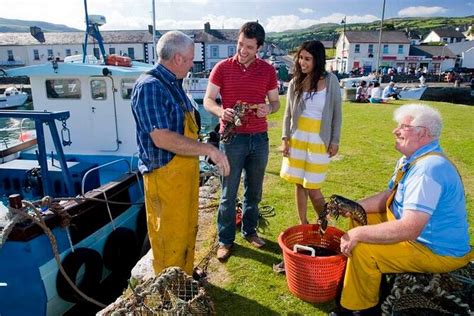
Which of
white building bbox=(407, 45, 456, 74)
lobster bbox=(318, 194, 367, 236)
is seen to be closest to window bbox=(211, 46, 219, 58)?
white building bbox=(407, 45, 456, 74)

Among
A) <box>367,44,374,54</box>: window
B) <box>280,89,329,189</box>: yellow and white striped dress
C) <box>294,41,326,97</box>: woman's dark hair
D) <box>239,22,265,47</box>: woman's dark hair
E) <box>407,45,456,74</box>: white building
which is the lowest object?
<box>280,89,329,189</box>: yellow and white striped dress

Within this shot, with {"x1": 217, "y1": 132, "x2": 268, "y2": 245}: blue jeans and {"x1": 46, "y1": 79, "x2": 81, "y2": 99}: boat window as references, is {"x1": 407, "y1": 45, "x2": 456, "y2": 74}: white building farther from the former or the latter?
{"x1": 217, "y1": 132, "x2": 268, "y2": 245}: blue jeans

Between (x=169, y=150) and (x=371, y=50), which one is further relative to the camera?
(x=371, y=50)

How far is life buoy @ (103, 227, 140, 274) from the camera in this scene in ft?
15.6

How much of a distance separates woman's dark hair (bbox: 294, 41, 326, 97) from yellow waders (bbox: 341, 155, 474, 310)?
Answer: 1.65m

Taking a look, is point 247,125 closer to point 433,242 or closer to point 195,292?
point 195,292

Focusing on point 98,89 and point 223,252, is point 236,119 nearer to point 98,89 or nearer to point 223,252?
point 223,252

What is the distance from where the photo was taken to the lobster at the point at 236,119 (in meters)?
3.29

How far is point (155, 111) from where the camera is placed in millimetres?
2648

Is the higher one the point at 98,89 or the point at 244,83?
the point at 244,83

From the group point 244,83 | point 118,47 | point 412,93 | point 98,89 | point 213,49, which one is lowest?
point 412,93

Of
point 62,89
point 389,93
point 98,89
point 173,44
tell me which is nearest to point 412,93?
point 389,93

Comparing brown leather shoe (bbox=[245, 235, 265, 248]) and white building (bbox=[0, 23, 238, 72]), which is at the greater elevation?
white building (bbox=[0, 23, 238, 72])

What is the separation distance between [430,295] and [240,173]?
1893 millimetres
